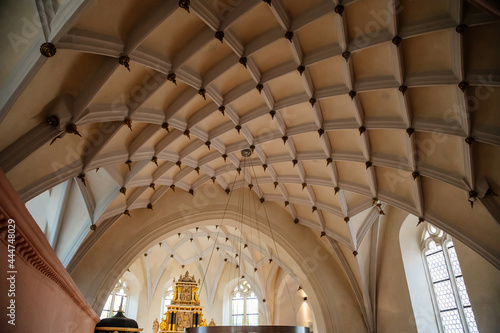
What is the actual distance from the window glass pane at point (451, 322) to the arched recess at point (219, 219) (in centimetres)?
333

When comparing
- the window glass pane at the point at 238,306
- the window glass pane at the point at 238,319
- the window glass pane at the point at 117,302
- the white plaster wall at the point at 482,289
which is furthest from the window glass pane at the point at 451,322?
the window glass pane at the point at 117,302

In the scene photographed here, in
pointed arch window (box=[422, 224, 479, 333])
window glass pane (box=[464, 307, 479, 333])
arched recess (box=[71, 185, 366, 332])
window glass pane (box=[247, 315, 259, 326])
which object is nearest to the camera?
window glass pane (box=[464, 307, 479, 333])

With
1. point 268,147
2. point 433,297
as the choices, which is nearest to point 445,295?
point 433,297

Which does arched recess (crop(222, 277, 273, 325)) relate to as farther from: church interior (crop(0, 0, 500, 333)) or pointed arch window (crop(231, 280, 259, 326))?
church interior (crop(0, 0, 500, 333))

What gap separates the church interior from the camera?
566cm

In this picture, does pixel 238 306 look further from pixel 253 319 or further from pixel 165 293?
pixel 165 293

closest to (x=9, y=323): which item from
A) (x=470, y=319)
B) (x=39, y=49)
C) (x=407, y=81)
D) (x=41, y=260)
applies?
(x=41, y=260)

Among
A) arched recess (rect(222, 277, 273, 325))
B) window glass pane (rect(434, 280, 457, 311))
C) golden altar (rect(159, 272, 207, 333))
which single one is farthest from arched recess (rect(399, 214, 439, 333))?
golden altar (rect(159, 272, 207, 333))

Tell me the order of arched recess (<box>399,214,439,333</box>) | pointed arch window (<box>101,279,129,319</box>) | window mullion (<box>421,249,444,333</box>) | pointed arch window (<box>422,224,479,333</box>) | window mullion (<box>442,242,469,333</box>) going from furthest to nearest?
Result: pointed arch window (<box>101,279,129,319</box>), arched recess (<box>399,214,439,333</box>), window mullion (<box>421,249,444,333</box>), pointed arch window (<box>422,224,479,333</box>), window mullion (<box>442,242,469,333</box>)

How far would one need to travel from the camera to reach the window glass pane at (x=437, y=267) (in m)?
10.9

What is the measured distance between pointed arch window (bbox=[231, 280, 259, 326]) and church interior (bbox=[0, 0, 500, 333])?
22.1ft

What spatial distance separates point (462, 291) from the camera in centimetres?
1008

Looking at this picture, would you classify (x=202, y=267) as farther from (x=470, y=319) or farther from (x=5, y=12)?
(x=5, y=12)

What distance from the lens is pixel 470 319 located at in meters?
9.67
